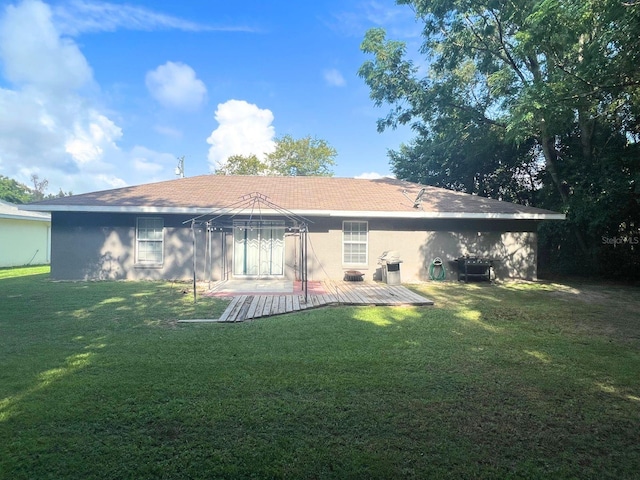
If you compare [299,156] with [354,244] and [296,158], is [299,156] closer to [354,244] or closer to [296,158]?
[296,158]

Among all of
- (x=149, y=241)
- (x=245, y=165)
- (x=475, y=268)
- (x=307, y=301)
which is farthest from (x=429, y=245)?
(x=245, y=165)

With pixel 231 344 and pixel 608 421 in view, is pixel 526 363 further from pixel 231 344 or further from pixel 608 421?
pixel 231 344

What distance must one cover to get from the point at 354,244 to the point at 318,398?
8.97 metres

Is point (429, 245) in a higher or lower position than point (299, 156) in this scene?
lower

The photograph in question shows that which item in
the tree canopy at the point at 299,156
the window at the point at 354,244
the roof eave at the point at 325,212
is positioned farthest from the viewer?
the tree canopy at the point at 299,156

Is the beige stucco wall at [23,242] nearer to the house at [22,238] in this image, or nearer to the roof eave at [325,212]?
the house at [22,238]

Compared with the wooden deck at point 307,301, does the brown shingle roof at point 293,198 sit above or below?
above

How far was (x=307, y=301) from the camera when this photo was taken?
7.88 m

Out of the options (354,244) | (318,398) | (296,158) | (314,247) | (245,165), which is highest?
(296,158)

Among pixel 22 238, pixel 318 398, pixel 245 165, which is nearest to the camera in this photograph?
pixel 318 398

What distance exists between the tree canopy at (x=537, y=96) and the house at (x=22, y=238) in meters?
16.7

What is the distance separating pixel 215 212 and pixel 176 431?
8728 mm

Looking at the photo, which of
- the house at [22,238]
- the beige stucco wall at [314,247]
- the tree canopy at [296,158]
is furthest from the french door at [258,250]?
the tree canopy at [296,158]

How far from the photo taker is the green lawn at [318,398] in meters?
2.37
